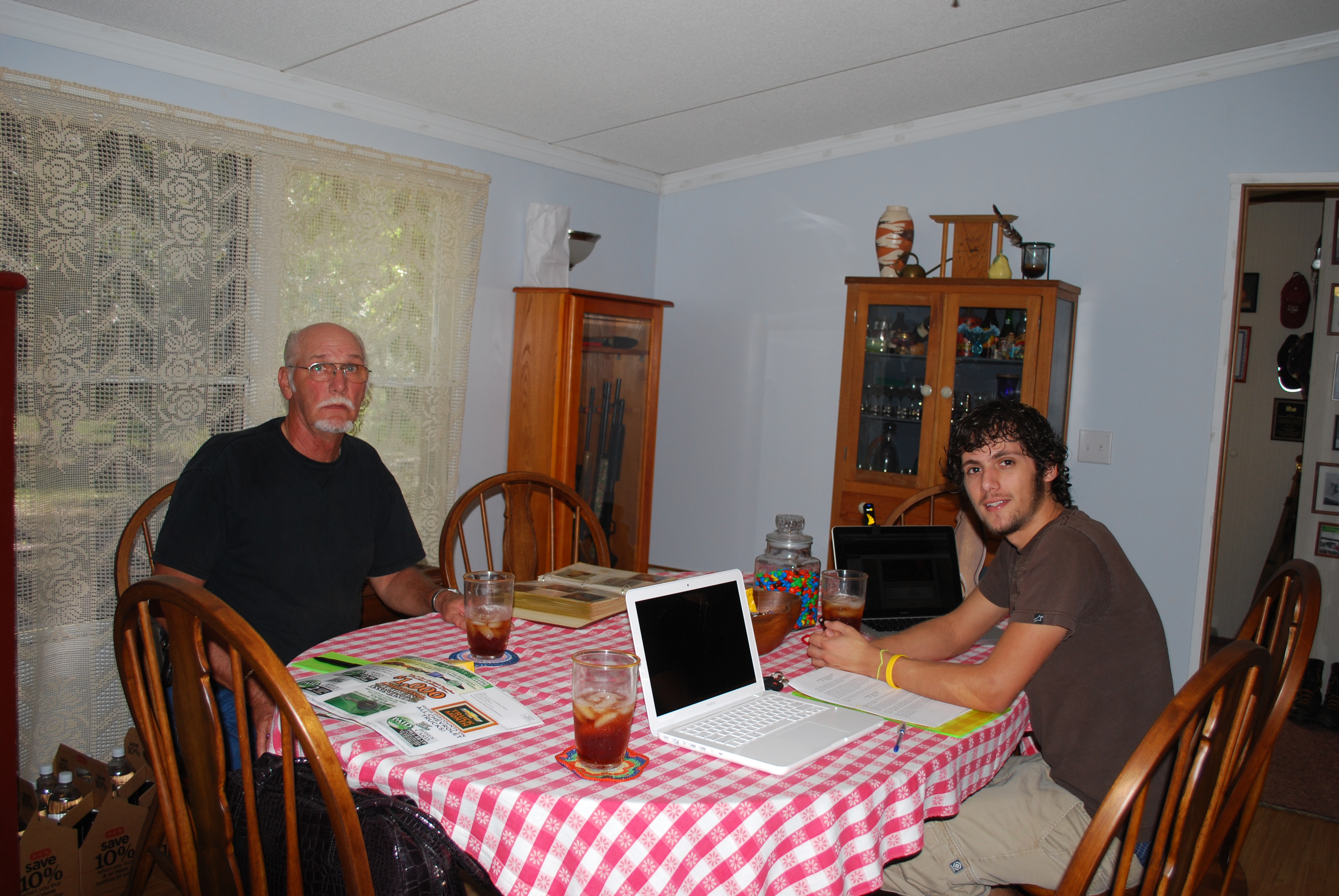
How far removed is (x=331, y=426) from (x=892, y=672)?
131 cm

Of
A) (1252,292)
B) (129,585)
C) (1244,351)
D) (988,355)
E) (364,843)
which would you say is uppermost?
(1252,292)

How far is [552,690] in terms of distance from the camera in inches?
57.4

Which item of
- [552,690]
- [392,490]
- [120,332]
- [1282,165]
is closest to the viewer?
[552,690]

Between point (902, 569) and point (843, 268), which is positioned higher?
point (843, 268)

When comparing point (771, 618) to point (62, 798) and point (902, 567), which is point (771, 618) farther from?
point (62, 798)

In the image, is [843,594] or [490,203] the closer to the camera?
[843,594]

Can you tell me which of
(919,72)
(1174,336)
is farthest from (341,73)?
(1174,336)

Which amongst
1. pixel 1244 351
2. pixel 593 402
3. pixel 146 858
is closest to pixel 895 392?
pixel 593 402

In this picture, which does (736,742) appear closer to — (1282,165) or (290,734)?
(290,734)

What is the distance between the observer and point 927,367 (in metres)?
3.28

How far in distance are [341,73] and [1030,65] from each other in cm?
225

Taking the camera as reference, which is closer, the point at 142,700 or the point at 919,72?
the point at 142,700

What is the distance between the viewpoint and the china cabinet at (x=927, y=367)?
3.10 metres

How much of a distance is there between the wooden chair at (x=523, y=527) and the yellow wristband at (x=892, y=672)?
0.82 metres
